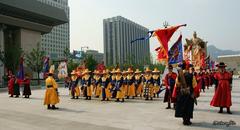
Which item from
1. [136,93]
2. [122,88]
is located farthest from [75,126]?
[136,93]

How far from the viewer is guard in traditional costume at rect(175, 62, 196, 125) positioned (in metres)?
9.37

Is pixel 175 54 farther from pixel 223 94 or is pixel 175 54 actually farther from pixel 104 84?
pixel 104 84

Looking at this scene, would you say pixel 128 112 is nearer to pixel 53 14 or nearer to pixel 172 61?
pixel 172 61

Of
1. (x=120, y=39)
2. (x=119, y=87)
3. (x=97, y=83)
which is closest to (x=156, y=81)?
(x=119, y=87)

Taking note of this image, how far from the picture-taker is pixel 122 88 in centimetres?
1698

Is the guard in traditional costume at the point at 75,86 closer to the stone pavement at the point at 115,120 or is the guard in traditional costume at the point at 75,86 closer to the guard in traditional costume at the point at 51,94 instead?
the guard in traditional costume at the point at 51,94

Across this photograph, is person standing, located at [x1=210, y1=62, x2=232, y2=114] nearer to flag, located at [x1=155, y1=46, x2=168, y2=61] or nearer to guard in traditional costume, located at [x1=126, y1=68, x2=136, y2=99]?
flag, located at [x1=155, y1=46, x2=168, y2=61]

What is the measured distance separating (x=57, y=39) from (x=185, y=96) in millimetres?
124030

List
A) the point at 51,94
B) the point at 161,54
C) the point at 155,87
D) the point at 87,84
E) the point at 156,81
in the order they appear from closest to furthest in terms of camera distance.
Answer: the point at 51,94 < the point at 161,54 < the point at 156,81 < the point at 155,87 < the point at 87,84

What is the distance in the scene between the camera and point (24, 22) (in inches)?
2409

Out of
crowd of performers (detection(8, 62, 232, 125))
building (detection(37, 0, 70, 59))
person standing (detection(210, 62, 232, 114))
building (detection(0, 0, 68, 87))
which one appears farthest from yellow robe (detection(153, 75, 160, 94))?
building (detection(37, 0, 70, 59))

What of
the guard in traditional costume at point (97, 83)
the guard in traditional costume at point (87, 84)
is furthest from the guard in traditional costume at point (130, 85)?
the guard in traditional costume at point (87, 84)

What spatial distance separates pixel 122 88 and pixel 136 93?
1.97 meters

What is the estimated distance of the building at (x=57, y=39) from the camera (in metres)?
122
